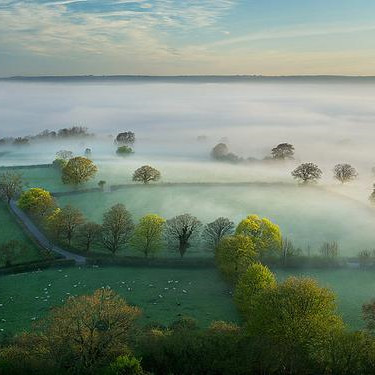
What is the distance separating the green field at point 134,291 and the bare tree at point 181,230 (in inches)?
221

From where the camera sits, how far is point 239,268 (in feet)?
194

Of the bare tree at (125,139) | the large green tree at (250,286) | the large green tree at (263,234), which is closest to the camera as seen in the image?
the large green tree at (250,286)

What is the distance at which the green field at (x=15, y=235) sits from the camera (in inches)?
2695

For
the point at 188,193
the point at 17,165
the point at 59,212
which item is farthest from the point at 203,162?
the point at 59,212

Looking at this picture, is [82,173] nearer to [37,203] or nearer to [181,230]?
[37,203]

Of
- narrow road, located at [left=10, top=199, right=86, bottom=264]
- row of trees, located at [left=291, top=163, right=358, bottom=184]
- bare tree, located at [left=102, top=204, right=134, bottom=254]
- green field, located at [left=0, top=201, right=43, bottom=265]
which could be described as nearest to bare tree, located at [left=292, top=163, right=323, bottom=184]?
row of trees, located at [left=291, top=163, right=358, bottom=184]

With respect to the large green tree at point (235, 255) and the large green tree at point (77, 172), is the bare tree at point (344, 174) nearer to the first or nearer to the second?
the large green tree at point (235, 255)

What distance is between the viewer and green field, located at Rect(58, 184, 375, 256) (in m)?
77.1

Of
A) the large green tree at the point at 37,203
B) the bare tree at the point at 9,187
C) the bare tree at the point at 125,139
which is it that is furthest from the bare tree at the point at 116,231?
the bare tree at the point at 125,139

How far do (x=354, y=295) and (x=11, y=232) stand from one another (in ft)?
178

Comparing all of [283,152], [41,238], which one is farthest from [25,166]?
[283,152]

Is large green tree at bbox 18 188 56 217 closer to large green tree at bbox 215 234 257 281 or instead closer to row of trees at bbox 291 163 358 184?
large green tree at bbox 215 234 257 281

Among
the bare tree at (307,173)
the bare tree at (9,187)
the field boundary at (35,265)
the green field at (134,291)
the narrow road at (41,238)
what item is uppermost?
the bare tree at (307,173)

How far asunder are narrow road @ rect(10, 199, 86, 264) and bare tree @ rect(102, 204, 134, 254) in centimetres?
442
